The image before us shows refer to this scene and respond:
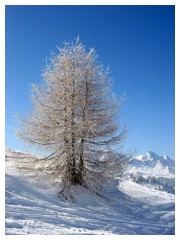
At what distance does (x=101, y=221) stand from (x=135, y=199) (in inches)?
199

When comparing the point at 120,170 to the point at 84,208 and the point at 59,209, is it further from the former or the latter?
the point at 59,209

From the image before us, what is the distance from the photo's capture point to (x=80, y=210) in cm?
1157

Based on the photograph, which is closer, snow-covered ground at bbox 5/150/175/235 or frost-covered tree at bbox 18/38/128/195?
snow-covered ground at bbox 5/150/175/235

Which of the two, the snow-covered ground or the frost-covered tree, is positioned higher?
the frost-covered tree

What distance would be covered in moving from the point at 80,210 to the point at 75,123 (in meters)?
4.11

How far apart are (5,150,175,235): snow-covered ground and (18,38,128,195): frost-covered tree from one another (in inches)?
36.4

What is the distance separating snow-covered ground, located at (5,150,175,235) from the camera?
8984mm

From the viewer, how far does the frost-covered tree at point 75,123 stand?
14.4 metres

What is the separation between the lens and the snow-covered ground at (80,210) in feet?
29.5

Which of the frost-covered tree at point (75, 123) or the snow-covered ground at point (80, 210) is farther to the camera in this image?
the frost-covered tree at point (75, 123)

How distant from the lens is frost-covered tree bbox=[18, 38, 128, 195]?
14352 mm

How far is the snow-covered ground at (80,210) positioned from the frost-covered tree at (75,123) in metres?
0.92

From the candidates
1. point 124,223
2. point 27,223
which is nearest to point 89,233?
point 27,223

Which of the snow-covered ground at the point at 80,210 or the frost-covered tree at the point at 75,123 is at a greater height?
the frost-covered tree at the point at 75,123
